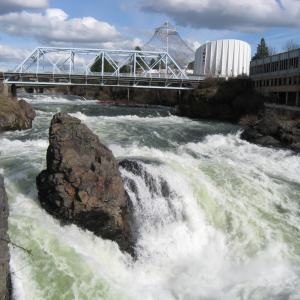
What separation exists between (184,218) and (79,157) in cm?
551

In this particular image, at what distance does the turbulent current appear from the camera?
8656 mm

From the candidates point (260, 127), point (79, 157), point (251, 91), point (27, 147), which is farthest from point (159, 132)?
point (251, 91)

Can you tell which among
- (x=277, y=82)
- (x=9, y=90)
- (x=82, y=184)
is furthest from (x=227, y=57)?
(x=82, y=184)

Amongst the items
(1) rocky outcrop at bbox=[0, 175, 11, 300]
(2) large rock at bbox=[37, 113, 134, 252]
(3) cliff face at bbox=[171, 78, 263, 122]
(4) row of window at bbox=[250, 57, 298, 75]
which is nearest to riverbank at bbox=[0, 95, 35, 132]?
(2) large rock at bbox=[37, 113, 134, 252]

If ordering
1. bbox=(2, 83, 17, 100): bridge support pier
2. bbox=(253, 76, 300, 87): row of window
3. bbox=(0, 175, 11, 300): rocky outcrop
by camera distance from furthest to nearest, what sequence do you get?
bbox=(253, 76, 300, 87): row of window, bbox=(2, 83, 17, 100): bridge support pier, bbox=(0, 175, 11, 300): rocky outcrop

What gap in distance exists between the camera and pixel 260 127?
2648 cm

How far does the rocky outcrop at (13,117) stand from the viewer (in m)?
24.9

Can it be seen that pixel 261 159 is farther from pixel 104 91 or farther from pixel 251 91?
pixel 104 91

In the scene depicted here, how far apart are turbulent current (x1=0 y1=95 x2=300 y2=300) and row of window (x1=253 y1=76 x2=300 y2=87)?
24.1 meters

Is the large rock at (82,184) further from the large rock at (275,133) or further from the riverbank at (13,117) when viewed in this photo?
the large rock at (275,133)

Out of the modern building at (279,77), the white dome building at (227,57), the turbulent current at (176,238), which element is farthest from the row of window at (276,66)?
the turbulent current at (176,238)

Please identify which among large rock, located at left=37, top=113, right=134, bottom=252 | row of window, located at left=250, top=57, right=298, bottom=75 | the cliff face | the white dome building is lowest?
large rock, located at left=37, top=113, right=134, bottom=252

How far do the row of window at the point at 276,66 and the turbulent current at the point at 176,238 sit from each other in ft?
82.9

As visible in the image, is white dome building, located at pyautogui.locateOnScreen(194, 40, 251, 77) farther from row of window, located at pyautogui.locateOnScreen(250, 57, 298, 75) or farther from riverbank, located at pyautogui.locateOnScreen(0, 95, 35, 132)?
riverbank, located at pyautogui.locateOnScreen(0, 95, 35, 132)
